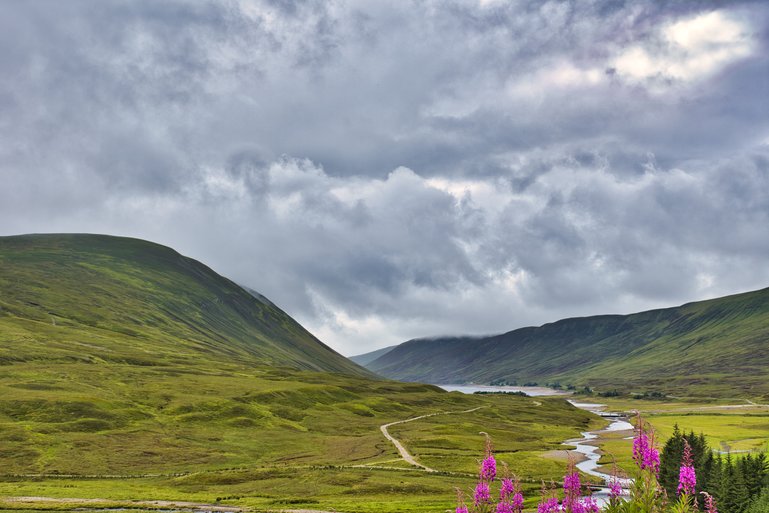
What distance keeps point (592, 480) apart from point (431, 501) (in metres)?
39.0

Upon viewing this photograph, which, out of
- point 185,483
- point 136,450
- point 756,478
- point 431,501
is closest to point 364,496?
point 431,501

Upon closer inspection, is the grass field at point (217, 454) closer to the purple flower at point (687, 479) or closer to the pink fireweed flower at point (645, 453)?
the pink fireweed flower at point (645, 453)

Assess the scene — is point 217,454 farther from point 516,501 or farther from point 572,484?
point 572,484

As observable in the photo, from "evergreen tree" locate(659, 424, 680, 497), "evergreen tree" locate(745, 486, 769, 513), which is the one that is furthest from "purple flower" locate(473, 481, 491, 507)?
"evergreen tree" locate(659, 424, 680, 497)

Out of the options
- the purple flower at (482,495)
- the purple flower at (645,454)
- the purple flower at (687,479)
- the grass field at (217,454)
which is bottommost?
the grass field at (217,454)

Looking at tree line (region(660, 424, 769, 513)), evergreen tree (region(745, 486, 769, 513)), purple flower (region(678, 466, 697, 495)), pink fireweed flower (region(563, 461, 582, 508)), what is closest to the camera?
purple flower (region(678, 466, 697, 495))

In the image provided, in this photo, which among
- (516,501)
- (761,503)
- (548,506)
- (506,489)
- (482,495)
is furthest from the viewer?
(761,503)

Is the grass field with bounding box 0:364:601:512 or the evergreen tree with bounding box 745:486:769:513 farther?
the grass field with bounding box 0:364:601:512

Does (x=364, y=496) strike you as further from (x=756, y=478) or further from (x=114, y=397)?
Answer: (x=114, y=397)

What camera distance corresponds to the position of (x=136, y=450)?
140125 mm

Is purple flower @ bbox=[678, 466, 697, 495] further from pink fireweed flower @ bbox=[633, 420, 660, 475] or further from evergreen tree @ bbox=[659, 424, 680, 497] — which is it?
evergreen tree @ bbox=[659, 424, 680, 497]

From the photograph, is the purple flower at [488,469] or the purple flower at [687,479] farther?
the purple flower at [488,469]

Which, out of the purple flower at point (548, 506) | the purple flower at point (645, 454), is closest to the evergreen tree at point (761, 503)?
the purple flower at point (548, 506)

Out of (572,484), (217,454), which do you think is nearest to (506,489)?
(572,484)
